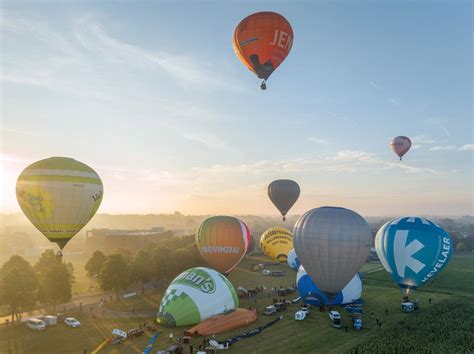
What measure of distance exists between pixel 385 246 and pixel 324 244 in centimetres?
959

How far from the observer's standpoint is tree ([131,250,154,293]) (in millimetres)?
43250

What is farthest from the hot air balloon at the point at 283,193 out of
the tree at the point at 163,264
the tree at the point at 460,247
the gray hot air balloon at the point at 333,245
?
the tree at the point at 460,247

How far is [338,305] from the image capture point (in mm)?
36844

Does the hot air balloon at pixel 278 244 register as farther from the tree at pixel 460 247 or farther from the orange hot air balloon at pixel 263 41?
the tree at pixel 460 247

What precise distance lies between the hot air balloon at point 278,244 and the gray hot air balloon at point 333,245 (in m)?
33.8

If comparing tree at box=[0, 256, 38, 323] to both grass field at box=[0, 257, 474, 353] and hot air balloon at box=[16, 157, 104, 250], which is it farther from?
hot air balloon at box=[16, 157, 104, 250]

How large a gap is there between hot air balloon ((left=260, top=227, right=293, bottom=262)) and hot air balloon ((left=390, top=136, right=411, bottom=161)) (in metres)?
23.2

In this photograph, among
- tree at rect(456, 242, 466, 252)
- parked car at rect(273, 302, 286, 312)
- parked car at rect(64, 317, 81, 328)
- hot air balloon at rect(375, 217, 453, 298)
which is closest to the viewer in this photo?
parked car at rect(64, 317, 81, 328)

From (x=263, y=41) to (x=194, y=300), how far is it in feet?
77.4

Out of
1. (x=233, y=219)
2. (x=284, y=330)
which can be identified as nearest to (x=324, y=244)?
(x=284, y=330)

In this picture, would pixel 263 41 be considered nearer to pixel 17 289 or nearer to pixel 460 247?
pixel 17 289

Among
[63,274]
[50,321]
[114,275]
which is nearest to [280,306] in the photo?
[114,275]

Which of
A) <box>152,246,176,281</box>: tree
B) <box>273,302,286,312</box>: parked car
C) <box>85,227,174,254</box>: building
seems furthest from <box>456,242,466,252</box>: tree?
<box>152,246,176,281</box>: tree

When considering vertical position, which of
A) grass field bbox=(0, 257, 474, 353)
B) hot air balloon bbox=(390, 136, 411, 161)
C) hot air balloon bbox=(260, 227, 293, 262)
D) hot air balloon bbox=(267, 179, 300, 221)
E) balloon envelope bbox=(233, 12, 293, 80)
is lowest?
grass field bbox=(0, 257, 474, 353)
